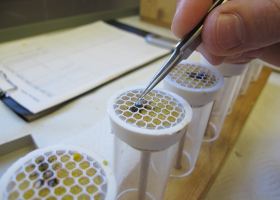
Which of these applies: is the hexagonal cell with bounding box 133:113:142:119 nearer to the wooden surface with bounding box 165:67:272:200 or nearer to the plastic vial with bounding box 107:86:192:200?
the plastic vial with bounding box 107:86:192:200

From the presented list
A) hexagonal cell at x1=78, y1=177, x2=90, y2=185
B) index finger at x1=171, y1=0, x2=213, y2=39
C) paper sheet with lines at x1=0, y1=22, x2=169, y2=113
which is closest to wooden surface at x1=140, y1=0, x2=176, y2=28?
paper sheet with lines at x1=0, y1=22, x2=169, y2=113

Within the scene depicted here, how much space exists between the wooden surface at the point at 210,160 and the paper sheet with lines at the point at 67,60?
0.29 metres

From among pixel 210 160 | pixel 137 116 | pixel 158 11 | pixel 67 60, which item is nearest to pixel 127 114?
pixel 137 116

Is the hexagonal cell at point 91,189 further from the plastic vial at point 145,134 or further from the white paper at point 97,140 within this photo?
the white paper at point 97,140

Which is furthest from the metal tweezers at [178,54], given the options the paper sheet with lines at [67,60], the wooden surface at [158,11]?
the wooden surface at [158,11]

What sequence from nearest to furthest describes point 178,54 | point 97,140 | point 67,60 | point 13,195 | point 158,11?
point 13,195
point 178,54
point 97,140
point 67,60
point 158,11

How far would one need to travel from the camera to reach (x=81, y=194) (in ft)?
0.58

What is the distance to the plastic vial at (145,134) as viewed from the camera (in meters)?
0.21

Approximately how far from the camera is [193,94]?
0.29 meters

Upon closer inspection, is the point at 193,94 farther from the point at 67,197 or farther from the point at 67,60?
the point at 67,60

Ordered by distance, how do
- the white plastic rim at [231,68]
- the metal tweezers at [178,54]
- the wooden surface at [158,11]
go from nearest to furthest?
the metal tweezers at [178,54]
the white plastic rim at [231,68]
the wooden surface at [158,11]

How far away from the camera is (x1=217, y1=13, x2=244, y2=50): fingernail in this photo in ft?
0.85

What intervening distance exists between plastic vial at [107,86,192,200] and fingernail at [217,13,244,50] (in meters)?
0.10

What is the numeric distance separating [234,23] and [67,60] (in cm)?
49
